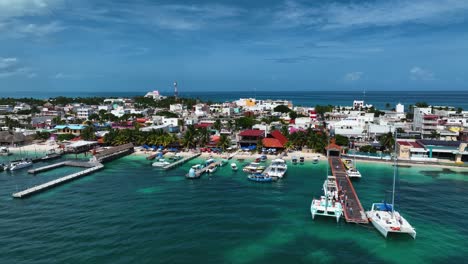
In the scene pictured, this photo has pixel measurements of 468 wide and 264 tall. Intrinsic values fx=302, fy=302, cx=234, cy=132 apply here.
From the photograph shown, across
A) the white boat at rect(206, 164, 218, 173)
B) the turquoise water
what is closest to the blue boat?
the turquoise water

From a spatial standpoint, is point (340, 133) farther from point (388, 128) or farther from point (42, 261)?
point (42, 261)

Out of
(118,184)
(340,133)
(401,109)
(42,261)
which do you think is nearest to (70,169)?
(118,184)

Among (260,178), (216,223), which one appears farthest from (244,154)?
(216,223)

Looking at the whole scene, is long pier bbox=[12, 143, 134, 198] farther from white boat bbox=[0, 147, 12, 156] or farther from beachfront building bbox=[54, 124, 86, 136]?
beachfront building bbox=[54, 124, 86, 136]

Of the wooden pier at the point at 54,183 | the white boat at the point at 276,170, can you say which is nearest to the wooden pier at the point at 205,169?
the white boat at the point at 276,170

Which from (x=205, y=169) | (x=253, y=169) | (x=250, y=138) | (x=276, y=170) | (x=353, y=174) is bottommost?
(x=205, y=169)

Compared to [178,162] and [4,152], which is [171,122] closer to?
[178,162]
